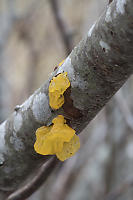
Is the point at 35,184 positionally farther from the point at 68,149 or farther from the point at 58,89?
the point at 58,89

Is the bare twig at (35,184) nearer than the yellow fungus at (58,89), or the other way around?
the yellow fungus at (58,89)

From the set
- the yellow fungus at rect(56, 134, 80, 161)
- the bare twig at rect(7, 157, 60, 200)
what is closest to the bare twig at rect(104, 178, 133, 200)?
the bare twig at rect(7, 157, 60, 200)

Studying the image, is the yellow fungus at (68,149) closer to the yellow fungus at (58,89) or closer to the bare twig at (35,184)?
the yellow fungus at (58,89)

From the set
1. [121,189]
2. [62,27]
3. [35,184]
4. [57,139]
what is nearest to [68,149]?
[57,139]

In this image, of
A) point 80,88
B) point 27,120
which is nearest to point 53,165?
point 27,120

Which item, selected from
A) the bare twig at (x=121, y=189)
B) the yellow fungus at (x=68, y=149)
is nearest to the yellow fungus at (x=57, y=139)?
the yellow fungus at (x=68, y=149)

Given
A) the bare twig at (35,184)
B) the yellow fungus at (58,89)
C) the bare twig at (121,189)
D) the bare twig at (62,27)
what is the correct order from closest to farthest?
the yellow fungus at (58,89)
the bare twig at (35,184)
the bare twig at (121,189)
the bare twig at (62,27)
